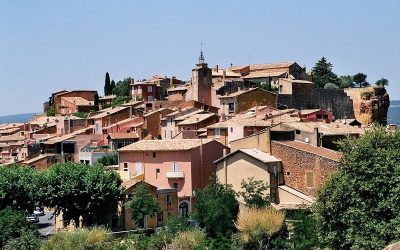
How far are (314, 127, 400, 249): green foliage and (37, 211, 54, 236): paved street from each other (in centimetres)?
1886

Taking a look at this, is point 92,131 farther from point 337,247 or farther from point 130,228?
point 337,247

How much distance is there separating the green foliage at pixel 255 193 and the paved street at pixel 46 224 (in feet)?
39.5

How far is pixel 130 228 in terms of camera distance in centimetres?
4356

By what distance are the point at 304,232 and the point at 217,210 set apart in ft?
17.5

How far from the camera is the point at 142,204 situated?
140 ft

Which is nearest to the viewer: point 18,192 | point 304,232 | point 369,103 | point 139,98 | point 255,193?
point 304,232

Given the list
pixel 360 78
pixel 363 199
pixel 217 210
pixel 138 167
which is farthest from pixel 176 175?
pixel 360 78

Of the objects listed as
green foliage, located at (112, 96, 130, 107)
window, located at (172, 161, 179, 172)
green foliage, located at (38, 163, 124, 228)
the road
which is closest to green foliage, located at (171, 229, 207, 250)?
green foliage, located at (38, 163, 124, 228)

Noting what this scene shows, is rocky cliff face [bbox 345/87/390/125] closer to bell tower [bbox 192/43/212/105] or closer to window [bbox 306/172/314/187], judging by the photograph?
bell tower [bbox 192/43/212/105]

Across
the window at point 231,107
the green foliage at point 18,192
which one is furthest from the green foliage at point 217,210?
the window at point 231,107

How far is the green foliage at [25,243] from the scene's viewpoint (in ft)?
121

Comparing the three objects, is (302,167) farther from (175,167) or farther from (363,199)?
(175,167)

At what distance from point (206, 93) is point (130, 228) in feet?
94.4

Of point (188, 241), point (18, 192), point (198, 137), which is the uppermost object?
point (198, 137)
